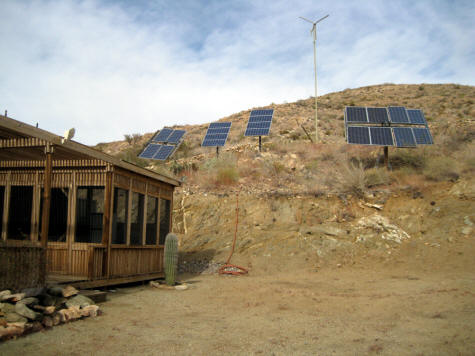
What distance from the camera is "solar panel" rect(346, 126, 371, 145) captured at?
66.3ft

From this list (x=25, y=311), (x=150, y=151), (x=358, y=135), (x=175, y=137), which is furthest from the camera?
(x=175, y=137)

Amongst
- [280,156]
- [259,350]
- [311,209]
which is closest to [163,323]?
[259,350]

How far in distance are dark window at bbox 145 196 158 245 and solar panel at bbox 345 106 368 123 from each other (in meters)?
13.1

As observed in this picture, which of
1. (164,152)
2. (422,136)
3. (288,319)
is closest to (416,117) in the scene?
(422,136)

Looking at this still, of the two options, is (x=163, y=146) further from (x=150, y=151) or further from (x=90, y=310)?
(x=90, y=310)

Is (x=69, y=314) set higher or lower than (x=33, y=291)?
lower

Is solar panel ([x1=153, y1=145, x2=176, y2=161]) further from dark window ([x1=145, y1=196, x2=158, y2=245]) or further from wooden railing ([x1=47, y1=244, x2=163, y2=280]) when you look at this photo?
wooden railing ([x1=47, y1=244, x2=163, y2=280])

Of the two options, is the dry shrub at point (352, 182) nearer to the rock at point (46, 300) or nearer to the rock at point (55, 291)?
the rock at point (55, 291)

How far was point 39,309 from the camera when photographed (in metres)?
6.87

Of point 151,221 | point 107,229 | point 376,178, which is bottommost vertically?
point 107,229

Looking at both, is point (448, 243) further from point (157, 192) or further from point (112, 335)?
point (112, 335)

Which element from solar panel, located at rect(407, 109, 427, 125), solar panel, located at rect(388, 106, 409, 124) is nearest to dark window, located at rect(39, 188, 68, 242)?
solar panel, located at rect(388, 106, 409, 124)

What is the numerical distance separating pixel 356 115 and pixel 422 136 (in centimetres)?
376

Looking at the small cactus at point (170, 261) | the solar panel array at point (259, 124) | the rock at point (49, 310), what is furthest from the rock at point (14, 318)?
the solar panel array at point (259, 124)
